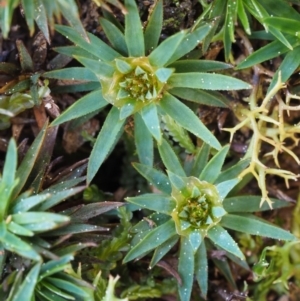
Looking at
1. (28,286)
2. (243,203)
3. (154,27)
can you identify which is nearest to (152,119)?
(154,27)

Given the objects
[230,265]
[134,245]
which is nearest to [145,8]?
[134,245]

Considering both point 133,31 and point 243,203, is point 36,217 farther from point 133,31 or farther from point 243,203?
point 243,203

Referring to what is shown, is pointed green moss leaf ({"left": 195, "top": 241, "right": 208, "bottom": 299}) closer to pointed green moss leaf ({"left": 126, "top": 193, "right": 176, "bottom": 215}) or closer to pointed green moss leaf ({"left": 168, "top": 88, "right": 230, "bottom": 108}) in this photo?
pointed green moss leaf ({"left": 126, "top": 193, "right": 176, "bottom": 215})

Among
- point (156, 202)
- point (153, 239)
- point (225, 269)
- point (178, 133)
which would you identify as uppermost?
point (178, 133)

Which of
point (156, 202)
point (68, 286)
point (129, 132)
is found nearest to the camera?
point (68, 286)

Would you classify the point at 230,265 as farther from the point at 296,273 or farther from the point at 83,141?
the point at 83,141

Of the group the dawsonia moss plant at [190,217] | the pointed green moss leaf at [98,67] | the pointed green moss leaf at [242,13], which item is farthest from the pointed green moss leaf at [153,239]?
the pointed green moss leaf at [242,13]

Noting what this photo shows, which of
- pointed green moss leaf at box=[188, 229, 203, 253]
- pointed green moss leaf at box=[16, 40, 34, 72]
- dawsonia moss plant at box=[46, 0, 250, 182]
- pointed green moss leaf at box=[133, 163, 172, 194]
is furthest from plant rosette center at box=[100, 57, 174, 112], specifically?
pointed green moss leaf at box=[188, 229, 203, 253]
